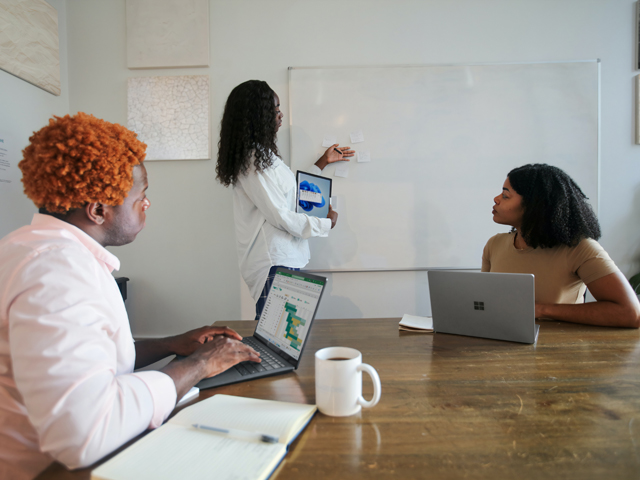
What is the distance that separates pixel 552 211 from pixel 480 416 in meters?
1.16

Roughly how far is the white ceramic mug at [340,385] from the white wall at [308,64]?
2.09 m

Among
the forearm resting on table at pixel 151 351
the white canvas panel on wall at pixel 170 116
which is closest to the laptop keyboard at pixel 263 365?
the forearm resting on table at pixel 151 351

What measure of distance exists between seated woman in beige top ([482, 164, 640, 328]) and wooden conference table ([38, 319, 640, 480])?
0.22m

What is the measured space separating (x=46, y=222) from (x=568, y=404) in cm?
111

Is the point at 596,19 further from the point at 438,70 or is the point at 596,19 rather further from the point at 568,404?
the point at 568,404

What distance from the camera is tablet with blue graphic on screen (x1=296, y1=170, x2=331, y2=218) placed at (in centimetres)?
245

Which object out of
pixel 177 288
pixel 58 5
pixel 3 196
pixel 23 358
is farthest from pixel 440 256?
pixel 58 5

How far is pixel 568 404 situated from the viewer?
0.79 meters

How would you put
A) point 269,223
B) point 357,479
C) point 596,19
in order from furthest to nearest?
1. point 596,19
2. point 269,223
3. point 357,479

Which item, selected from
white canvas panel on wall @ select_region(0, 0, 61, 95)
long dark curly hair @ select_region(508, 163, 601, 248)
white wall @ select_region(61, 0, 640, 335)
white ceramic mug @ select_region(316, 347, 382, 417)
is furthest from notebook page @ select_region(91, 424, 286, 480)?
white canvas panel on wall @ select_region(0, 0, 61, 95)

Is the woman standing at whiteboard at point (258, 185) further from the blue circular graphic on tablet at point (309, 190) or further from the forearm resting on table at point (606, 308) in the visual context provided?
the forearm resting on table at point (606, 308)

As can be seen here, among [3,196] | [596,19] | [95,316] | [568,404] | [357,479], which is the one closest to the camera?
[357,479]

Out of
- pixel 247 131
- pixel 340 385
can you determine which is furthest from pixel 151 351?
pixel 247 131

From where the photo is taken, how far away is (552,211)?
5.26 ft
